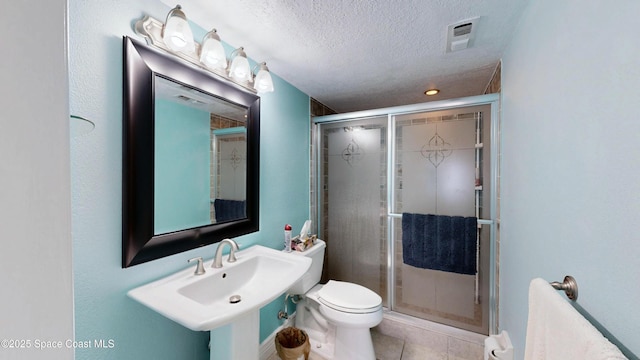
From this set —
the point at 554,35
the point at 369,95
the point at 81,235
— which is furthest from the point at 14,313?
the point at 369,95

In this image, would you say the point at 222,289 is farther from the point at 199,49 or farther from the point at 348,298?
the point at 199,49

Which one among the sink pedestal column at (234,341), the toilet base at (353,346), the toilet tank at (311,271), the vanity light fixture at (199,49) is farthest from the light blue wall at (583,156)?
the vanity light fixture at (199,49)

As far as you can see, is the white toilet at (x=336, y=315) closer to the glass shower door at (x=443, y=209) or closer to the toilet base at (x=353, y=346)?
the toilet base at (x=353, y=346)

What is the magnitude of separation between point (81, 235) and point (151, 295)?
0.32m

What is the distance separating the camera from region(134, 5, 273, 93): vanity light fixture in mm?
979

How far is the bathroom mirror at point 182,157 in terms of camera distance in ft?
3.06

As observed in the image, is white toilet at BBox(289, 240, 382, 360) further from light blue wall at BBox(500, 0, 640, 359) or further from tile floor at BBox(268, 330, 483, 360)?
light blue wall at BBox(500, 0, 640, 359)

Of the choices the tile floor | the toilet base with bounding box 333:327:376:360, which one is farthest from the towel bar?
the tile floor

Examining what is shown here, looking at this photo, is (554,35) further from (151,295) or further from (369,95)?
(151,295)

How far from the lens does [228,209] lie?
138cm

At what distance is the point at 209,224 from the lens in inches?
49.5

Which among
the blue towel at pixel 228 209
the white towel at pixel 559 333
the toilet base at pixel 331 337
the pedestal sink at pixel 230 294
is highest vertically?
the blue towel at pixel 228 209

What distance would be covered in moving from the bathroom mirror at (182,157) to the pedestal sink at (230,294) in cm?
14

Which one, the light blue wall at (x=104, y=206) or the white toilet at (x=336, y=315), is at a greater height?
the light blue wall at (x=104, y=206)
